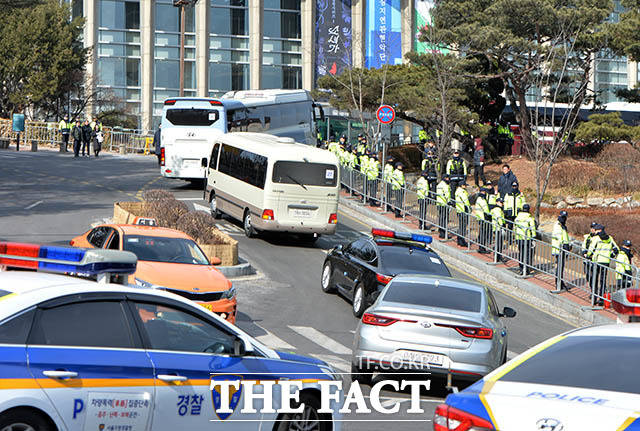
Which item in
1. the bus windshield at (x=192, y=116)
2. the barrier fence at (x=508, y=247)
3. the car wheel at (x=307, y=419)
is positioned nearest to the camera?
the car wheel at (x=307, y=419)

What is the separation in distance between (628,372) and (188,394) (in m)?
2.92

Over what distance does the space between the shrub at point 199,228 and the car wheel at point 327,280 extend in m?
2.84

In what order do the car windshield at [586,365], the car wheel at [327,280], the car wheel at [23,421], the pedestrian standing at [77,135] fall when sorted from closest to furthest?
the car windshield at [586,365]
the car wheel at [23,421]
the car wheel at [327,280]
the pedestrian standing at [77,135]

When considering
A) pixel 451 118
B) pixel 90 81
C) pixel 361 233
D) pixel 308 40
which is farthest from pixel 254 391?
pixel 308 40

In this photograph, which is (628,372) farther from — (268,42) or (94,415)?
(268,42)

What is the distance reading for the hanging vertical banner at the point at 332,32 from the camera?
6981 centimetres

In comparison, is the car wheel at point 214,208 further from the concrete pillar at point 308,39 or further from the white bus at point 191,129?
the concrete pillar at point 308,39

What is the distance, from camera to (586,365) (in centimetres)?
546

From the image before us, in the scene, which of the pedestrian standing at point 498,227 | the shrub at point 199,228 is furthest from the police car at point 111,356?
the pedestrian standing at point 498,227

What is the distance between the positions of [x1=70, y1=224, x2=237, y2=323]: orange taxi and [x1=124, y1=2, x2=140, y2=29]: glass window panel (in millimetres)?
62199

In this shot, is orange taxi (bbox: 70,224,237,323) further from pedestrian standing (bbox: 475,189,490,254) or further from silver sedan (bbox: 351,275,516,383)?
pedestrian standing (bbox: 475,189,490,254)

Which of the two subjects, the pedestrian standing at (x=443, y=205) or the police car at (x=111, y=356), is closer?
the police car at (x=111, y=356)

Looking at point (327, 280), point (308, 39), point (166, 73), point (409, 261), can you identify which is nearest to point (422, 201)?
point (327, 280)

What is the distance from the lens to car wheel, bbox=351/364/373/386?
1119 cm
